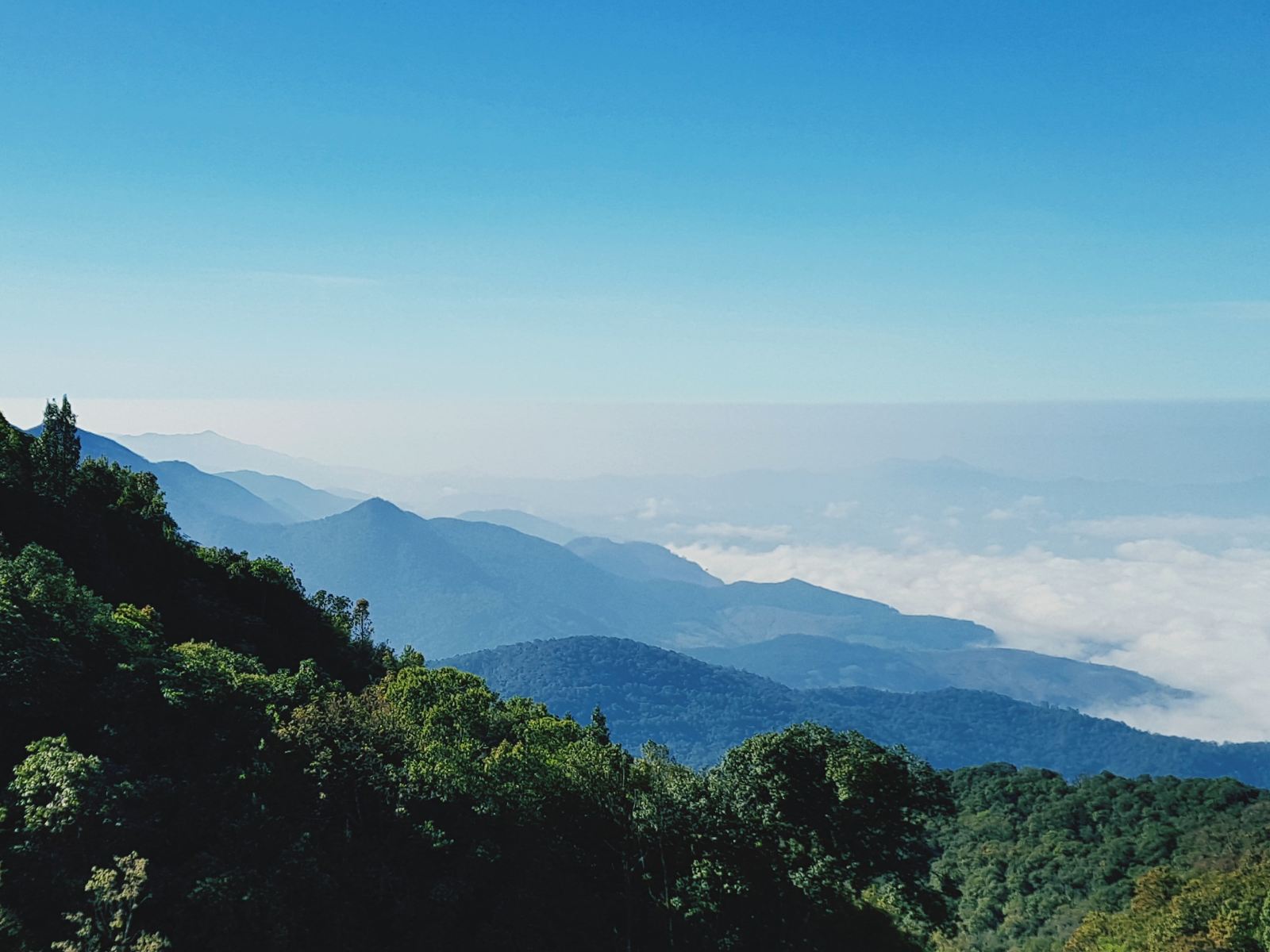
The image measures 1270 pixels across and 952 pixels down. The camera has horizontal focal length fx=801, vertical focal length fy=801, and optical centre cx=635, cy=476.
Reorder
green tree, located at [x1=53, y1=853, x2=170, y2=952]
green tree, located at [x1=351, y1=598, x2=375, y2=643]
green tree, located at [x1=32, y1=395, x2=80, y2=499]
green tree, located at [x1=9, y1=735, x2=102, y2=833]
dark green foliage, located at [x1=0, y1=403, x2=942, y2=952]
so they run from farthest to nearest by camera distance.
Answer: green tree, located at [x1=351, y1=598, x2=375, y2=643], green tree, located at [x1=32, y1=395, x2=80, y2=499], dark green foliage, located at [x1=0, y1=403, x2=942, y2=952], green tree, located at [x1=9, y1=735, x2=102, y2=833], green tree, located at [x1=53, y1=853, x2=170, y2=952]

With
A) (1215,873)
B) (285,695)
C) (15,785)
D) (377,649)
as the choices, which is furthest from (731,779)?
(377,649)

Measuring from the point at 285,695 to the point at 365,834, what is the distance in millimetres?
9290

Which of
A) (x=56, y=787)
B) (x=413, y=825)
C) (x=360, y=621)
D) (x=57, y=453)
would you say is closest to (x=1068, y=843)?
(x=413, y=825)

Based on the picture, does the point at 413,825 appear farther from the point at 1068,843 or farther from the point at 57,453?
the point at 1068,843

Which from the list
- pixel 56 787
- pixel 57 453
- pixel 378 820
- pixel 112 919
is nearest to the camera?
pixel 112 919

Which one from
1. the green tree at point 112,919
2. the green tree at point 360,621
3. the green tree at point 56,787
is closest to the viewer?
the green tree at point 112,919

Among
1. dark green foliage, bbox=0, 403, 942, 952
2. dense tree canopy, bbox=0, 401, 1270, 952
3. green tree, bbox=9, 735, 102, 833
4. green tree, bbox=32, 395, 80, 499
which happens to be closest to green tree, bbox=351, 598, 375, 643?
green tree, bbox=32, 395, 80, 499

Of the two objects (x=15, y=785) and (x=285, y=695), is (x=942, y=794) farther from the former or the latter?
(x=15, y=785)

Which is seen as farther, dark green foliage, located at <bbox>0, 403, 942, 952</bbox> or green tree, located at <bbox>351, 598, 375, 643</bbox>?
green tree, located at <bbox>351, 598, 375, 643</bbox>

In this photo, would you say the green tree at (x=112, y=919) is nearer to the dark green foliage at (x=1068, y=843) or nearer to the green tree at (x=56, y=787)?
the green tree at (x=56, y=787)

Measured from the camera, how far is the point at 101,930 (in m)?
19.7

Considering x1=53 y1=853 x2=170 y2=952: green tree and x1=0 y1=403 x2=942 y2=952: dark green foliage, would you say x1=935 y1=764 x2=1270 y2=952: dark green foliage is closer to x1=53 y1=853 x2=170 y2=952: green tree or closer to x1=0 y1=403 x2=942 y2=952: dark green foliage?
x1=0 y1=403 x2=942 y2=952: dark green foliage

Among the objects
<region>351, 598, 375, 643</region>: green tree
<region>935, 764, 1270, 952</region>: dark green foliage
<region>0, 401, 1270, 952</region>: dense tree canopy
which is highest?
<region>0, 401, 1270, 952</region>: dense tree canopy

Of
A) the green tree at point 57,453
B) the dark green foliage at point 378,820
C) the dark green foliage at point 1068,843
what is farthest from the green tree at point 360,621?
the dark green foliage at point 1068,843
